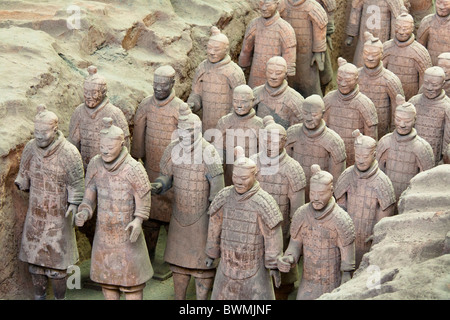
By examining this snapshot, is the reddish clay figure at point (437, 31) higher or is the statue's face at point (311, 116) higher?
the reddish clay figure at point (437, 31)

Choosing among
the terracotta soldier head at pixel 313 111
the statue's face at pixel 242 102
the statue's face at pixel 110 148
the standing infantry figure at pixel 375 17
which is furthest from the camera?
the standing infantry figure at pixel 375 17

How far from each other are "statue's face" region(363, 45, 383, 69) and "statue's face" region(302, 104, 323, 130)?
125 centimetres

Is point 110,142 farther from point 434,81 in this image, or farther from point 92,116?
point 434,81

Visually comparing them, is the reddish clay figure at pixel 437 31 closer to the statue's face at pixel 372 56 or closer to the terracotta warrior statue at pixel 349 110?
the statue's face at pixel 372 56

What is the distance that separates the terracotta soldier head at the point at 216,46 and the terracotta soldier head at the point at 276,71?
495 millimetres

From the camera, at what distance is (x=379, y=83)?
32.0 ft

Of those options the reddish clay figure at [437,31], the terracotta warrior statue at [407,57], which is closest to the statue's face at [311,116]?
the terracotta warrior statue at [407,57]

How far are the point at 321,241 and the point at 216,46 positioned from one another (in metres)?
2.61

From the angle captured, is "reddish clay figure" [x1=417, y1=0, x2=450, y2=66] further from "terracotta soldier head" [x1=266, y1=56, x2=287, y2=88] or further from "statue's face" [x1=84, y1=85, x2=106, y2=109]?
"statue's face" [x1=84, y1=85, x2=106, y2=109]

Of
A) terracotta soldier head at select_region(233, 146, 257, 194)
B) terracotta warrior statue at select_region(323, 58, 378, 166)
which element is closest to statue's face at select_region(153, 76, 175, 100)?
terracotta warrior statue at select_region(323, 58, 378, 166)

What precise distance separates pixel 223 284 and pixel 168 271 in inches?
56.2

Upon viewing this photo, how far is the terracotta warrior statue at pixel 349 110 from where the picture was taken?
9.26 m

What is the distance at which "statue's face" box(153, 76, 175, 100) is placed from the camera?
9047 millimetres

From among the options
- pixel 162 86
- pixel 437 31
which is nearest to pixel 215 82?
pixel 162 86
